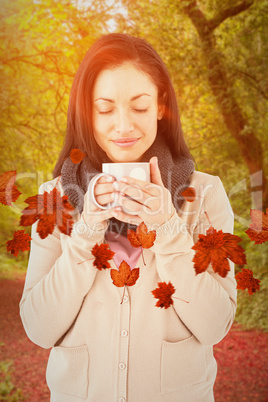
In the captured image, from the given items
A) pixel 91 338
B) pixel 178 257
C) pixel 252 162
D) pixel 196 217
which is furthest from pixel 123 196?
pixel 252 162

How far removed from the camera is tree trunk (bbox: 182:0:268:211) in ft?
7.07

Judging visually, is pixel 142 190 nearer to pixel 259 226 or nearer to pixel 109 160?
pixel 109 160

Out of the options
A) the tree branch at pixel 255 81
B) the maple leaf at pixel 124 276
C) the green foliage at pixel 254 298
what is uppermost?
the tree branch at pixel 255 81

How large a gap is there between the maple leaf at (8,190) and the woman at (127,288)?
0.18m

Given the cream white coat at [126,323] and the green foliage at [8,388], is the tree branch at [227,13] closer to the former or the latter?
the cream white coat at [126,323]

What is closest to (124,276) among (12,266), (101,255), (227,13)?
(101,255)

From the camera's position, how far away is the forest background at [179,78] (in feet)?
6.70

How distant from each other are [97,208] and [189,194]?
1.24 ft

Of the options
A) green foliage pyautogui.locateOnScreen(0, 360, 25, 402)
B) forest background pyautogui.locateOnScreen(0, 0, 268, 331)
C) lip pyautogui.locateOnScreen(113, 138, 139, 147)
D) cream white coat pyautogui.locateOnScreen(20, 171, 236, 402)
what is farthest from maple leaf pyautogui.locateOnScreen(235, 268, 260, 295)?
green foliage pyautogui.locateOnScreen(0, 360, 25, 402)

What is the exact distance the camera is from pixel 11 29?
2.02 m

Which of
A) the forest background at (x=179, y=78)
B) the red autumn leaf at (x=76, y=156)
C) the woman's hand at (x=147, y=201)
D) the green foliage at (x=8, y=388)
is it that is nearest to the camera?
the woman's hand at (x=147, y=201)

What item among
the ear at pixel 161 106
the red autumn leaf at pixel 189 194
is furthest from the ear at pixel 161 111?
the red autumn leaf at pixel 189 194

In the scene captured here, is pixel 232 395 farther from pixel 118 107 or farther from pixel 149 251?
pixel 118 107

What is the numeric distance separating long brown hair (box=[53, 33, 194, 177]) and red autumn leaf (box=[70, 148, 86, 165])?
0.02 metres
